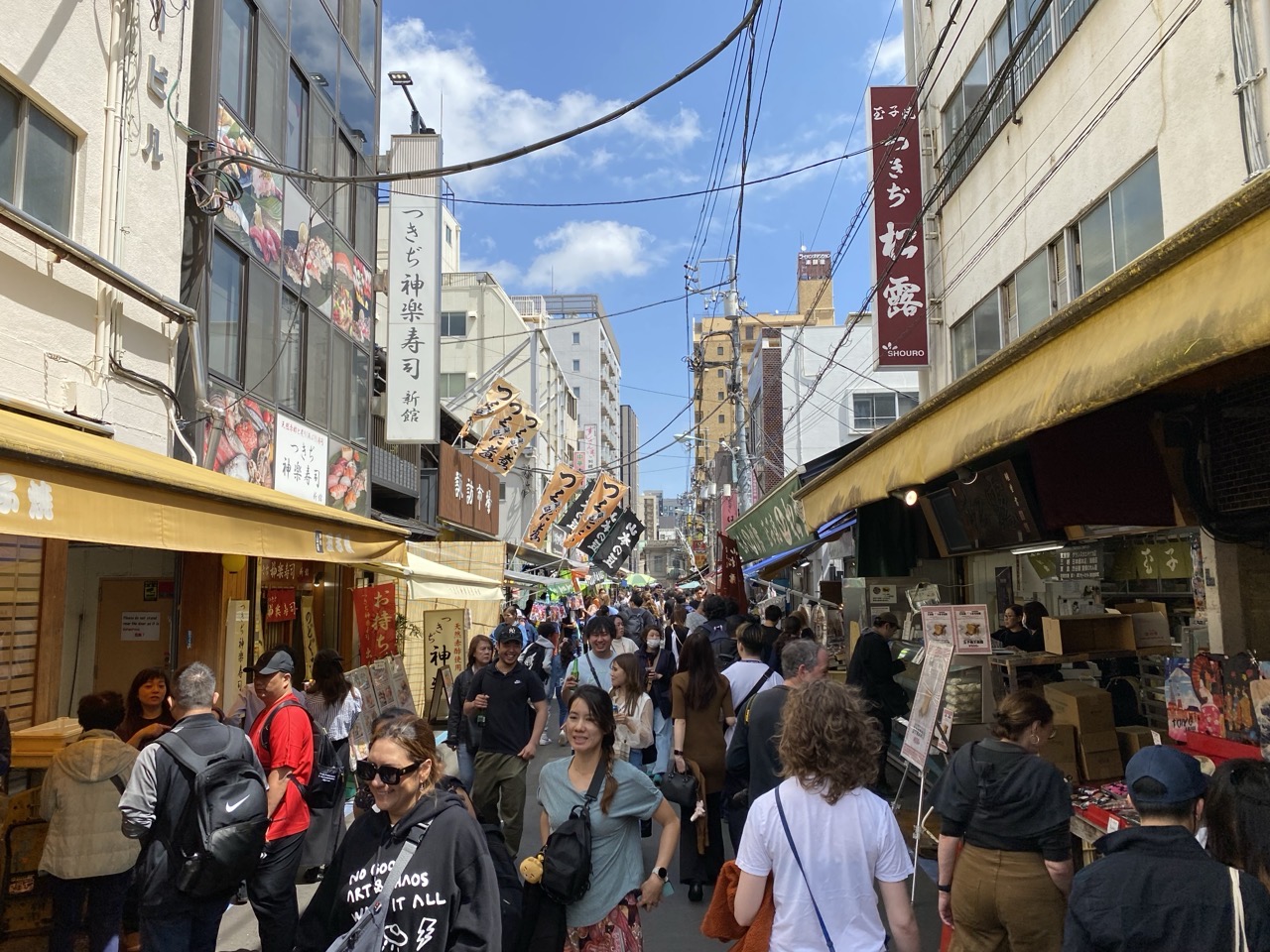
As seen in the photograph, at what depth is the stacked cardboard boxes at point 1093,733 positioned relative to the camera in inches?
221

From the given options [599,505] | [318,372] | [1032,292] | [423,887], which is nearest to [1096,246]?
[1032,292]

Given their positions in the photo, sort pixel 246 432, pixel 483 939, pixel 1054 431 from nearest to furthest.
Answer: pixel 483 939
pixel 1054 431
pixel 246 432

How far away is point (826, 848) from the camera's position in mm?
3035

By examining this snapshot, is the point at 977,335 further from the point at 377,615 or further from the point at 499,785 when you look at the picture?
the point at 499,785

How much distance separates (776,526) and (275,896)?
313 inches

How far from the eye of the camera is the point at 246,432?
1104 cm

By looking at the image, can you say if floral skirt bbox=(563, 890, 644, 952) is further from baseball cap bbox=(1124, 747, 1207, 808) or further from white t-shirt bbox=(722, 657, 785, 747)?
white t-shirt bbox=(722, 657, 785, 747)

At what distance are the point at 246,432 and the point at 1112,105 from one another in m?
10.4

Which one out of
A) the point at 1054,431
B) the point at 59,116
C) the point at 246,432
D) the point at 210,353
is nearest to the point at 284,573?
the point at 246,432

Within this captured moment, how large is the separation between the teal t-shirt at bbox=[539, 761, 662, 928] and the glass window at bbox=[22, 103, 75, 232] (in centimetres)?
689

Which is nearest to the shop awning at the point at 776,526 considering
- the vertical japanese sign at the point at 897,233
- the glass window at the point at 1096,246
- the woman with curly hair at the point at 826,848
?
the vertical japanese sign at the point at 897,233

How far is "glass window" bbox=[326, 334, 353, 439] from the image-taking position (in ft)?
47.9

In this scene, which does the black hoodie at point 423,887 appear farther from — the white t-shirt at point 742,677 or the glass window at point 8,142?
the glass window at point 8,142

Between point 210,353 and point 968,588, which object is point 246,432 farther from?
point 968,588
